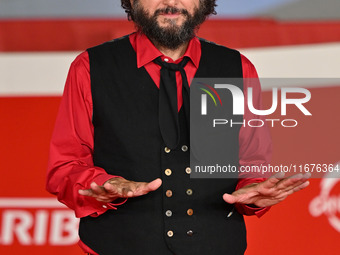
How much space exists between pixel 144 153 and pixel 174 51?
31 cm

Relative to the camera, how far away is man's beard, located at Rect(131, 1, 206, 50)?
1.54 metres

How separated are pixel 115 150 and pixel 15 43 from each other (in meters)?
1.80

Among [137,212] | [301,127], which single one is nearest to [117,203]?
[137,212]

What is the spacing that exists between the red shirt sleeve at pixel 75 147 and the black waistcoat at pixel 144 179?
0.08 ft

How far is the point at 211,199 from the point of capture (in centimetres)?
154

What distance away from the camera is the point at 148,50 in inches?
62.1

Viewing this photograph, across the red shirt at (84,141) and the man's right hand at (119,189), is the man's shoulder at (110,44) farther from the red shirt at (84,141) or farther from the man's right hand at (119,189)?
the man's right hand at (119,189)

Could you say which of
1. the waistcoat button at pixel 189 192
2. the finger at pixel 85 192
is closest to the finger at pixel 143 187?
the finger at pixel 85 192

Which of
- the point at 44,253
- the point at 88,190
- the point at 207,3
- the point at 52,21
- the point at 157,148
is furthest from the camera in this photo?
the point at 52,21

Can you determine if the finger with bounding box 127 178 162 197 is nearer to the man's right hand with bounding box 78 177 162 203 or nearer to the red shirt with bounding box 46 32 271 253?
the man's right hand with bounding box 78 177 162 203

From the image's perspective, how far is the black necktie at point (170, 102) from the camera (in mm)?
1512

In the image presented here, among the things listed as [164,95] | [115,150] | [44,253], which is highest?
[164,95]

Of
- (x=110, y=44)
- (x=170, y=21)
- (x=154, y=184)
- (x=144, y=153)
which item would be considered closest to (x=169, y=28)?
(x=170, y=21)

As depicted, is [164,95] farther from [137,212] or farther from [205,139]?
[137,212]
